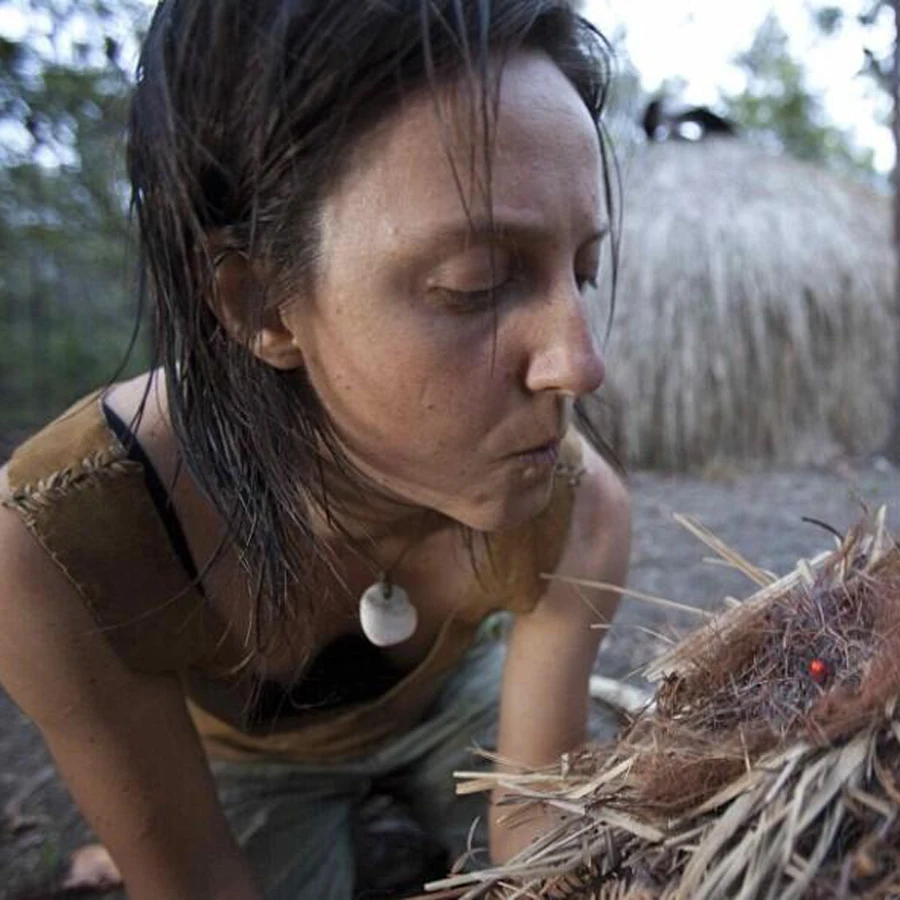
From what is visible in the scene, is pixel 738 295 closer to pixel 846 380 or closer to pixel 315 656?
pixel 846 380

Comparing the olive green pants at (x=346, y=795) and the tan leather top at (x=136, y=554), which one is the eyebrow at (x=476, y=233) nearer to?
the tan leather top at (x=136, y=554)

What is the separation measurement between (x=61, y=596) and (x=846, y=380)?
567cm

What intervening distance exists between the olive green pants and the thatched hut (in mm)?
3843

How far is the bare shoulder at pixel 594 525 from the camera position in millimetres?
1243

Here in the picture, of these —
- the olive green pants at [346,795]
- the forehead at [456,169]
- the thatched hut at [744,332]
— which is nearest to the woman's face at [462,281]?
the forehead at [456,169]

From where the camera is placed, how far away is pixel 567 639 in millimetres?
1284

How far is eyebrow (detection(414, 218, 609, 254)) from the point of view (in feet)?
2.66

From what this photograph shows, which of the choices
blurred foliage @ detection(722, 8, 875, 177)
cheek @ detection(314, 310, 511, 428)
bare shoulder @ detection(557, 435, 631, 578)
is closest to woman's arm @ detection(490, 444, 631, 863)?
bare shoulder @ detection(557, 435, 631, 578)

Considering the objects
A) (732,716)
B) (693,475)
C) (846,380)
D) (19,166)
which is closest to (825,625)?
(732,716)

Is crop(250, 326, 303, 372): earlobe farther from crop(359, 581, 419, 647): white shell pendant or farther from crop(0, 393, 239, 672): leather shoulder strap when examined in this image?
crop(359, 581, 419, 647): white shell pendant

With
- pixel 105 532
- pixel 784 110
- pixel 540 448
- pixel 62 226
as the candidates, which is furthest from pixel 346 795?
pixel 784 110

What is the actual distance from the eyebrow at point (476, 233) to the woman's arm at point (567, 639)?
465 mm

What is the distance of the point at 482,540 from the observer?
1.21 metres

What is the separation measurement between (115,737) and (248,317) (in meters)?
0.50
